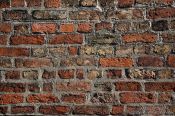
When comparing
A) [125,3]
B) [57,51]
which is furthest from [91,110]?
[125,3]

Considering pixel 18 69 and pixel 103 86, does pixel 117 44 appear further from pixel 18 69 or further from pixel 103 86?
pixel 18 69

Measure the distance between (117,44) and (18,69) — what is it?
2.54ft

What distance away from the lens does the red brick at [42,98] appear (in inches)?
100

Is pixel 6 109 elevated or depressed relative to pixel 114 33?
depressed

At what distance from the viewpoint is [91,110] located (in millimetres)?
2529

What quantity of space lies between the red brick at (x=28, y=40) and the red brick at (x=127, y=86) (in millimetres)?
662

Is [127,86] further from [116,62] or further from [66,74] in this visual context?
[66,74]

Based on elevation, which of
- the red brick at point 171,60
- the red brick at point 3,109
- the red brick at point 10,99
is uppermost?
the red brick at point 171,60

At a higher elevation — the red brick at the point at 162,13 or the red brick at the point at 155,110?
the red brick at the point at 162,13

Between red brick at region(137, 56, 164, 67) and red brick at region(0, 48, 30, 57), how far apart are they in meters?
0.85

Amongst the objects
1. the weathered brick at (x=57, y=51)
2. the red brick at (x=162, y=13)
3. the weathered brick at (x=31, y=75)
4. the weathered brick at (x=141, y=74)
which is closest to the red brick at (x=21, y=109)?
the weathered brick at (x=31, y=75)

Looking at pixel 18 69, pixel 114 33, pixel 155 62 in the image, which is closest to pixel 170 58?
pixel 155 62

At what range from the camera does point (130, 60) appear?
251 cm

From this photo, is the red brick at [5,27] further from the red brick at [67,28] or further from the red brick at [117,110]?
the red brick at [117,110]
